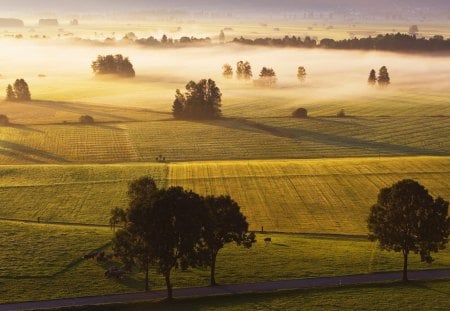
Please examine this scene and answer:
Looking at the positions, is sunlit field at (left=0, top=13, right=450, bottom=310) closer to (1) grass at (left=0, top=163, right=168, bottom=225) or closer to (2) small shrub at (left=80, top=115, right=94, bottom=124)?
(1) grass at (left=0, top=163, right=168, bottom=225)

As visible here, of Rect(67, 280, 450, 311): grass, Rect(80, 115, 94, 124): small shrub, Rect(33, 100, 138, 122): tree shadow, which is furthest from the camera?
Rect(33, 100, 138, 122): tree shadow

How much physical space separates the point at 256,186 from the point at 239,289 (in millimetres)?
37166

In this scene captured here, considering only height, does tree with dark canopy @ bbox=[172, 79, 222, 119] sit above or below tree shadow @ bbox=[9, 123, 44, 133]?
above

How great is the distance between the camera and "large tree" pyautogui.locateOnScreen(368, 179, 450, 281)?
54906 millimetres

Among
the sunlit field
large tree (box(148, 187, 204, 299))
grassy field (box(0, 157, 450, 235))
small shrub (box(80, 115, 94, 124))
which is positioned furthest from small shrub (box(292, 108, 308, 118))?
large tree (box(148, 187, 204, 299))

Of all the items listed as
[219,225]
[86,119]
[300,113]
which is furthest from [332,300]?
[300,113]

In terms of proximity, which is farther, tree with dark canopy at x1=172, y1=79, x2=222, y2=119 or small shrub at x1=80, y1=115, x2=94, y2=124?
tree with dark canopy at x1=172, y1=79, x2=222, y2=119

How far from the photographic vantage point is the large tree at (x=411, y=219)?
54906mm

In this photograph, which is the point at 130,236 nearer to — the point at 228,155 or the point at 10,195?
the point at 10,195

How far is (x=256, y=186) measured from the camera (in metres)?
90.9

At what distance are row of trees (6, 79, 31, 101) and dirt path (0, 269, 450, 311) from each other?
14924 cm

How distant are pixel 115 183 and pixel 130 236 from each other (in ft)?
133

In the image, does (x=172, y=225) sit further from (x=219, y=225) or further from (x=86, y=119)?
(x=86, y=119)

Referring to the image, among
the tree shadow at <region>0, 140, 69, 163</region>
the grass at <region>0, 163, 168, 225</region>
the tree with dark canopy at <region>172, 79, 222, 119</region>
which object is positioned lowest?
the grass at <region>0, 163, 168, 225</region>
